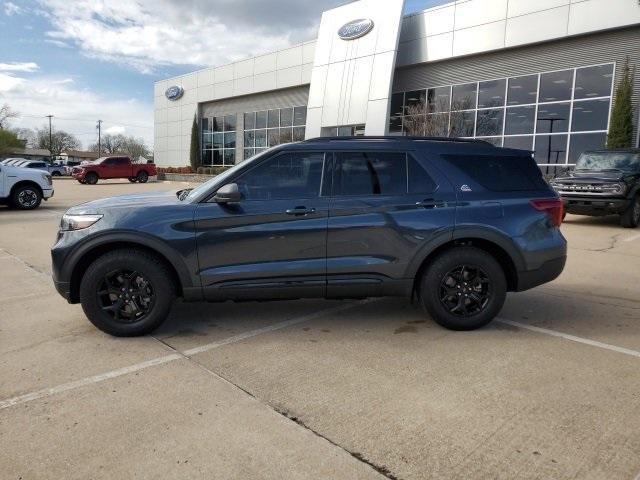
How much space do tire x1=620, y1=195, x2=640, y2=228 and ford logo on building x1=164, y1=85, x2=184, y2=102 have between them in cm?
3704

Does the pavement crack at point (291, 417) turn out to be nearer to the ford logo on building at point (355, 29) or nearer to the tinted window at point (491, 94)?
the tinted window at point (491, 94)

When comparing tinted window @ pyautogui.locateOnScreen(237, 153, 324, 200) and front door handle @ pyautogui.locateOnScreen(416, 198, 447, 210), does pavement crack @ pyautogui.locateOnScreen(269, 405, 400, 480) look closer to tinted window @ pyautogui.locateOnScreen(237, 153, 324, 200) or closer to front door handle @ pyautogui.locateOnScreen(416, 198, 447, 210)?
tinted window @ pyautogui.locateOnScreen(237, 153, 324, 200)

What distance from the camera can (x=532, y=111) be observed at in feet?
66.0

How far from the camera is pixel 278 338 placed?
14.3 ft

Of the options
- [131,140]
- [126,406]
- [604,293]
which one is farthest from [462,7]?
[131,140]

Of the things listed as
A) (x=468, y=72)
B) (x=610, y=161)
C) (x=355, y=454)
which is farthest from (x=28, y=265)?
(x=468, y=72)

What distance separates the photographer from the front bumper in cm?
1138

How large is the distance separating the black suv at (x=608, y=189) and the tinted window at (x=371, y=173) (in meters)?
8.96

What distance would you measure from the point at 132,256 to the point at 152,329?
675 millimetres

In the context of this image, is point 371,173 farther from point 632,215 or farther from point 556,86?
point 556,86

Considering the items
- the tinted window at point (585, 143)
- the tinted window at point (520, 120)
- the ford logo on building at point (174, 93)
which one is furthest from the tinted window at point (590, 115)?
the ford logo on building at point (174, 93)

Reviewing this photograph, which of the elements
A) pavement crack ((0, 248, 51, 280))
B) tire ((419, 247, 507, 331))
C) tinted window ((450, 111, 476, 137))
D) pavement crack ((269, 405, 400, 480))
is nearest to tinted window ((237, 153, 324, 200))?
tire ((419, 247, 507, 331))

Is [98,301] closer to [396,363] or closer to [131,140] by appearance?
[396,363]

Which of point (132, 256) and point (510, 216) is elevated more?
point (510, 216)
